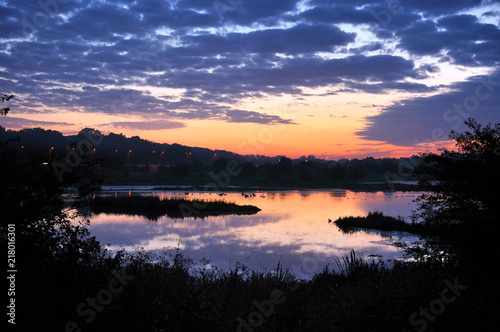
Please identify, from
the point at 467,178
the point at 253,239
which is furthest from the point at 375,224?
the point at 467,178

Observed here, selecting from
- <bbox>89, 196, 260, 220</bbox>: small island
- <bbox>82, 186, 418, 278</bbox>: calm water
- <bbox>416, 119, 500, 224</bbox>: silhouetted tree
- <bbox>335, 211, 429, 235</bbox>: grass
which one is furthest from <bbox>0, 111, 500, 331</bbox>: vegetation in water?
<bbox>89, 196, 260, 220</bbox>: small island

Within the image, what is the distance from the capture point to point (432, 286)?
320 inches

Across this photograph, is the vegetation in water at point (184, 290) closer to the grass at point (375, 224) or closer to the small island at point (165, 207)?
the grass at point (375, 224)

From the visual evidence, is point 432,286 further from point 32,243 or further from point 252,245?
point 252,245

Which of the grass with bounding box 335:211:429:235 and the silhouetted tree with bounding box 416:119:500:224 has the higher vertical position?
the silhouetted tree with bounding box 416:119:500:224

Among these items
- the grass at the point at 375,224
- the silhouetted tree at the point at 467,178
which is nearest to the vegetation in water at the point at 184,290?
the silhouetted tree at the point at 467,178

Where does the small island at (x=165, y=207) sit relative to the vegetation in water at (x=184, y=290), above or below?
below

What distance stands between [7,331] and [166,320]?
95.8 inches

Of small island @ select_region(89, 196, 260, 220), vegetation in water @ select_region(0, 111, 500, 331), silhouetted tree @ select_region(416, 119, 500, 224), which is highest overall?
silhouetted tree @ select_region(416, 119, 500, 224)

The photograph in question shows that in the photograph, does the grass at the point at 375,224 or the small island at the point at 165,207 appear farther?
the small island at the point at 165,207

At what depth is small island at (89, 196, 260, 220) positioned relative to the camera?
131ft

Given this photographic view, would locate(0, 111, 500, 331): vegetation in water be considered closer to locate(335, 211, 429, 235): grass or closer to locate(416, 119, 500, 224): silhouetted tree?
locate(416, 119, 500, 224): silhouetted tree

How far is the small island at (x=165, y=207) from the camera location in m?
39.9

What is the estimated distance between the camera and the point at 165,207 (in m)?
42.4
